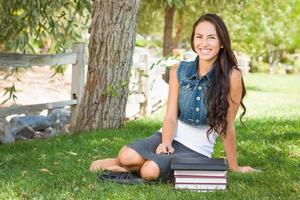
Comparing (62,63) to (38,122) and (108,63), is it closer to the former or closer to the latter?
(108,63)

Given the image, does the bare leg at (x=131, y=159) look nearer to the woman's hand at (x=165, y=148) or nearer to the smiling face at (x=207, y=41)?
the woman's hand at (x=165, y=148)

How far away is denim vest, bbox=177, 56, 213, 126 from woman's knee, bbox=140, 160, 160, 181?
16.9 inches

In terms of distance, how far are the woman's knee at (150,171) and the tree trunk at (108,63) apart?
2.94m

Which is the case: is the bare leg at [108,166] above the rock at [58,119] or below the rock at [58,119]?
above

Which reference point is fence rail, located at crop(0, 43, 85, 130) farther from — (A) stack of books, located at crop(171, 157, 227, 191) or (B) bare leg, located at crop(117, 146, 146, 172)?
(A) stack of books, located at crop(171, 157, 227, 191)

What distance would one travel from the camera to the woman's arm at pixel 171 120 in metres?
4.23

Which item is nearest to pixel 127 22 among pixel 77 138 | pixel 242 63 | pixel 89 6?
pixel 89 6

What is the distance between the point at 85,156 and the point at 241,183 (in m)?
1.78

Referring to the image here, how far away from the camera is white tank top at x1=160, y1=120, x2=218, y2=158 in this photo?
428 centimetres

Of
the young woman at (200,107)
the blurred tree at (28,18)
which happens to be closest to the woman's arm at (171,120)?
the young woman at (200,107)

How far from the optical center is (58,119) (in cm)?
952

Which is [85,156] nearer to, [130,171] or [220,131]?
[130,171]

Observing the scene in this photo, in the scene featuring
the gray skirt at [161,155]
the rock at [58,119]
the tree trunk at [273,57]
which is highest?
the gray skirt at [161,155]

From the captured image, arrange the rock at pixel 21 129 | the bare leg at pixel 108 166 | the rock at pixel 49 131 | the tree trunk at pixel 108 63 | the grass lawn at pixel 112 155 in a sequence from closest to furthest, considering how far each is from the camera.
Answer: the grass lawn at pixel 112 155 → the bare leg at pixel 108 166 → the tree trunk at pixel 108 63 → the rock at pixel 21 129 → the rock at pixel 49 131
